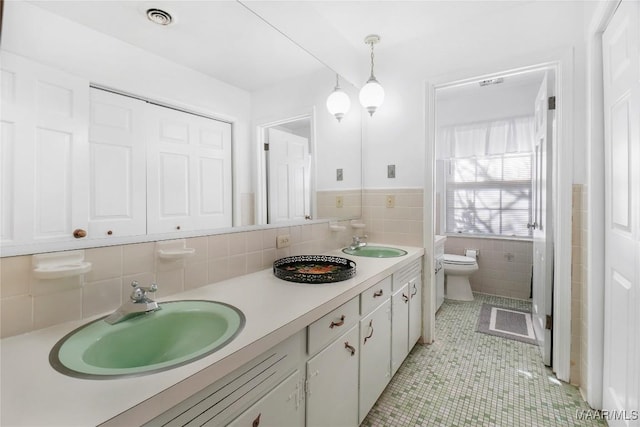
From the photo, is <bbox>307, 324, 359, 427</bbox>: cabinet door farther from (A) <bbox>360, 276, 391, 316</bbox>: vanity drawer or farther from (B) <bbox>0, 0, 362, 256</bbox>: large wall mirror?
(B) <bbox>0, 0, 362, 256</bbox>: large wall mirror

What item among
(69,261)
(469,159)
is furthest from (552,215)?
(69,261)

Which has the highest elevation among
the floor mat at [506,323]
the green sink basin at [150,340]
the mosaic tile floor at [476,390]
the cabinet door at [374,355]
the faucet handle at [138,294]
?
the faucet handle at [138,294]

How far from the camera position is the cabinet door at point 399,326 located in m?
1.73

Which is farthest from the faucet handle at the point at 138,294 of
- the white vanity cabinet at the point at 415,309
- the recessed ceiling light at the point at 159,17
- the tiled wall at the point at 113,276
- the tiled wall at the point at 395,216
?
the tiled wall at the point at 395,216

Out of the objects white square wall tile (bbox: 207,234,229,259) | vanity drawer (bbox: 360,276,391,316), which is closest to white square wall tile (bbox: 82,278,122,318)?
white square wall tile (bbox: 207,234,229,259)

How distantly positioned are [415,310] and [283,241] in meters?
1.19

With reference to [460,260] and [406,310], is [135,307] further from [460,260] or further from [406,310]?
[460,260]

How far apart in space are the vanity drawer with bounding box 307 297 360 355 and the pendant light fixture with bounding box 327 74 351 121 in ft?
5.01

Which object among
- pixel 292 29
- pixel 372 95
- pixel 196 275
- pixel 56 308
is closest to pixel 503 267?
pixel 372 95

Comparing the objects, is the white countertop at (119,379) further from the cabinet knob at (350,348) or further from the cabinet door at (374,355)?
the cabinet door at (374,355)

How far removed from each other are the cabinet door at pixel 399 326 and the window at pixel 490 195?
2318mm

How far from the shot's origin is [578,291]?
175 cm

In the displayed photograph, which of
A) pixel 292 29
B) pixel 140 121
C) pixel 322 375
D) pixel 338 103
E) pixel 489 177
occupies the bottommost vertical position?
pixel 322 375

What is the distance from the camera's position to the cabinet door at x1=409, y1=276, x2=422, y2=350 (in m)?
2.03
